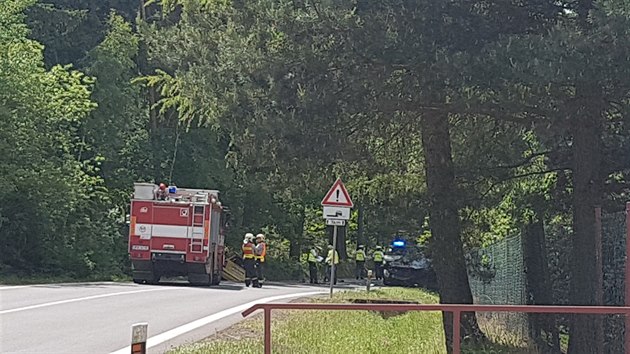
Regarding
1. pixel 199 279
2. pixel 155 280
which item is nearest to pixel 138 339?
pixel 199 279

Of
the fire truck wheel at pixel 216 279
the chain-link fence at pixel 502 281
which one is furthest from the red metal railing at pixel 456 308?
the fire truck wheel at pixel 216 279

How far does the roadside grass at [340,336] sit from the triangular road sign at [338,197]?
430cm

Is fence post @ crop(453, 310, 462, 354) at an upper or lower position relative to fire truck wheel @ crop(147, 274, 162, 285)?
lower

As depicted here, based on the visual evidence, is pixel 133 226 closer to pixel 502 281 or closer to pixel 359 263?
pixel 502 281

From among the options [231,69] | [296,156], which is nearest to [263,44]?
[231,69]

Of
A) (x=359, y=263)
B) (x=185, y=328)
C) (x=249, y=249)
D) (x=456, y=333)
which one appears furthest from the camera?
(x=359, y=263)

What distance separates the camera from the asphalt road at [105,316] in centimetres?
1345

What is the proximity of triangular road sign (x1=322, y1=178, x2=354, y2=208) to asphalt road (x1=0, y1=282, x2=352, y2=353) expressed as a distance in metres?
2.78

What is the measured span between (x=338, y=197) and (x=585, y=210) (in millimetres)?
7024

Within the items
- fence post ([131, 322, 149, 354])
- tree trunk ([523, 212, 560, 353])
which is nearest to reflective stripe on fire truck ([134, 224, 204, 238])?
tree trunk ([523, 212, 560, 353])

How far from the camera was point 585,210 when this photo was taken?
13.7 meters

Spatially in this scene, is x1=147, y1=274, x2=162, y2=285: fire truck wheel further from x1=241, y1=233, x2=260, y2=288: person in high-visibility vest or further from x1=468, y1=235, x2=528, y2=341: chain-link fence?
x1=468, y1=235, x2=528, y2=341: chain-link fence

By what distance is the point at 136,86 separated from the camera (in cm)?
3919

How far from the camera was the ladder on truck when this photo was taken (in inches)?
1126
